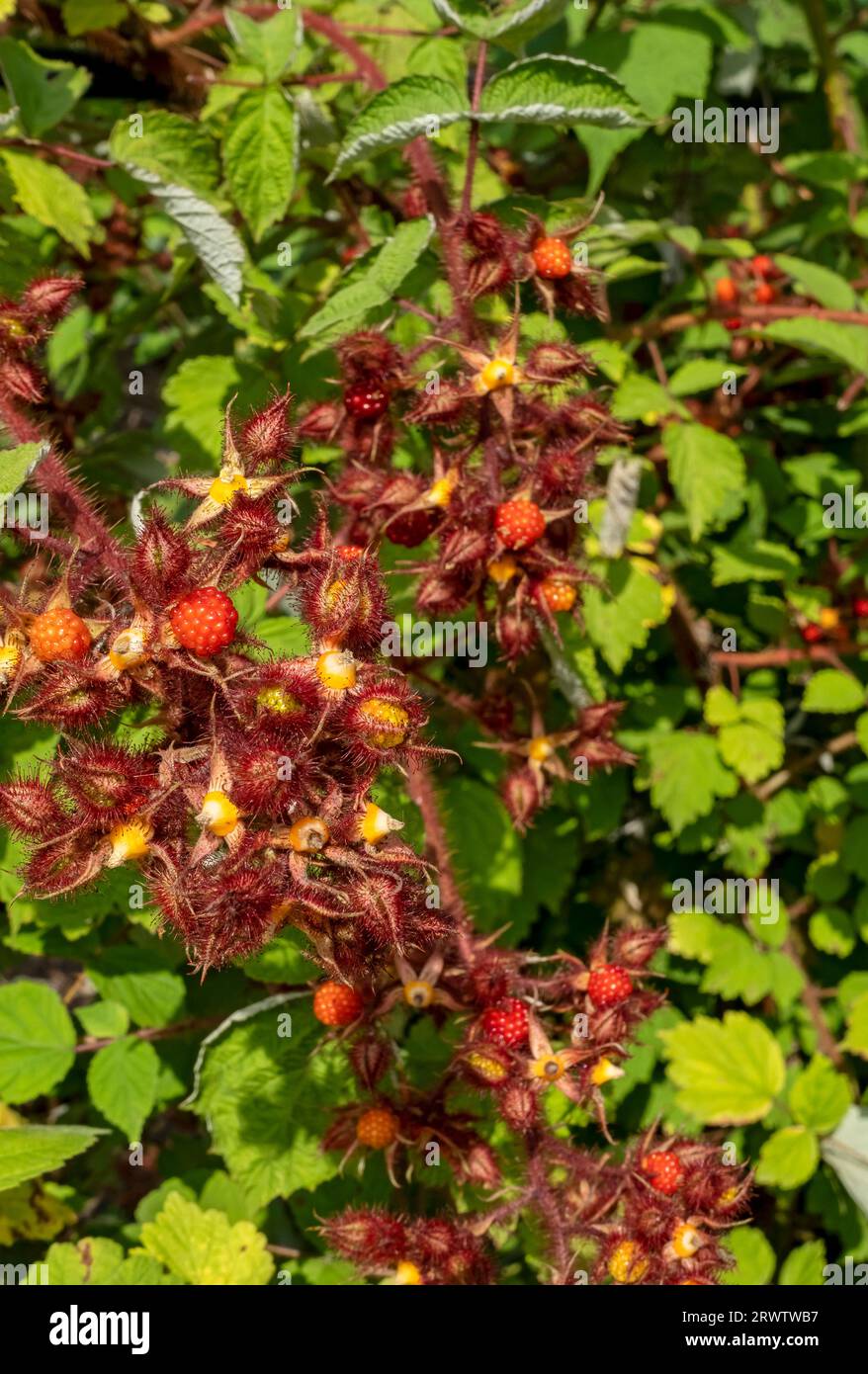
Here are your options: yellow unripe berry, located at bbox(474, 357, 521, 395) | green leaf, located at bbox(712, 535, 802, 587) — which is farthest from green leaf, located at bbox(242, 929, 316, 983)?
green leaf, located at bbox(712, 535, 802, 587)

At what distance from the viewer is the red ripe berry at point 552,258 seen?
2.11 meters

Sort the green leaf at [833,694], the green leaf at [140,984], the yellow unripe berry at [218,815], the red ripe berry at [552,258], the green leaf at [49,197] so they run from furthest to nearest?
the green leaf at [833,694], the green leaf at [140,984], the green leaf at [49,197], the red ripe berry at [552,258], the yellow unripe berry at [218,815]

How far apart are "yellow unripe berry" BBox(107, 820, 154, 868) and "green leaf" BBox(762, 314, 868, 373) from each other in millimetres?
1947

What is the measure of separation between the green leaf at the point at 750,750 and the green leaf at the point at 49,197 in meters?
1.92

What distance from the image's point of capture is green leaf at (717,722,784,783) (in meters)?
2.96

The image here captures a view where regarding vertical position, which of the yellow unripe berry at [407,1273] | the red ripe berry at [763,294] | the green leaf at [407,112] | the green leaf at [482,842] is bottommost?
the yellow unripe berry at [407,1273]

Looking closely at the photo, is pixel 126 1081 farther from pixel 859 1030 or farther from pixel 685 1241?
pixel 859 1030

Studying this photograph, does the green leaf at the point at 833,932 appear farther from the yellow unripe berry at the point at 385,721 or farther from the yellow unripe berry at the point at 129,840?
the yellow unripe berry at the point at 129,840

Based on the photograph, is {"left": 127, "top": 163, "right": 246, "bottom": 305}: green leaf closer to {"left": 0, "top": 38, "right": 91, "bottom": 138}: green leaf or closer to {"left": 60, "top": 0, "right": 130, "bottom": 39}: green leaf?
{"left": 0, "top": 38, "right": 91, "bottom": 138}: green leaf

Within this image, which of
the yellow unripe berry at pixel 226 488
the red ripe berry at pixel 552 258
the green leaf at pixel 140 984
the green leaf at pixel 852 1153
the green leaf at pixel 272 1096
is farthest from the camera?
the green leaf at pixel 852 1153

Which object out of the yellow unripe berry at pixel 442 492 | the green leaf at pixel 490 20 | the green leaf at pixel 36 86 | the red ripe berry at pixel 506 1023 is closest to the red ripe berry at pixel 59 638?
the yellow unripe berry at pixel 442 492

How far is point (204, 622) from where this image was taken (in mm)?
1485

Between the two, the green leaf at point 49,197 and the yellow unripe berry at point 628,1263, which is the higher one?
the green leaf at point 49,197

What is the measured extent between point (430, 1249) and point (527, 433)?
1390 millimetres
